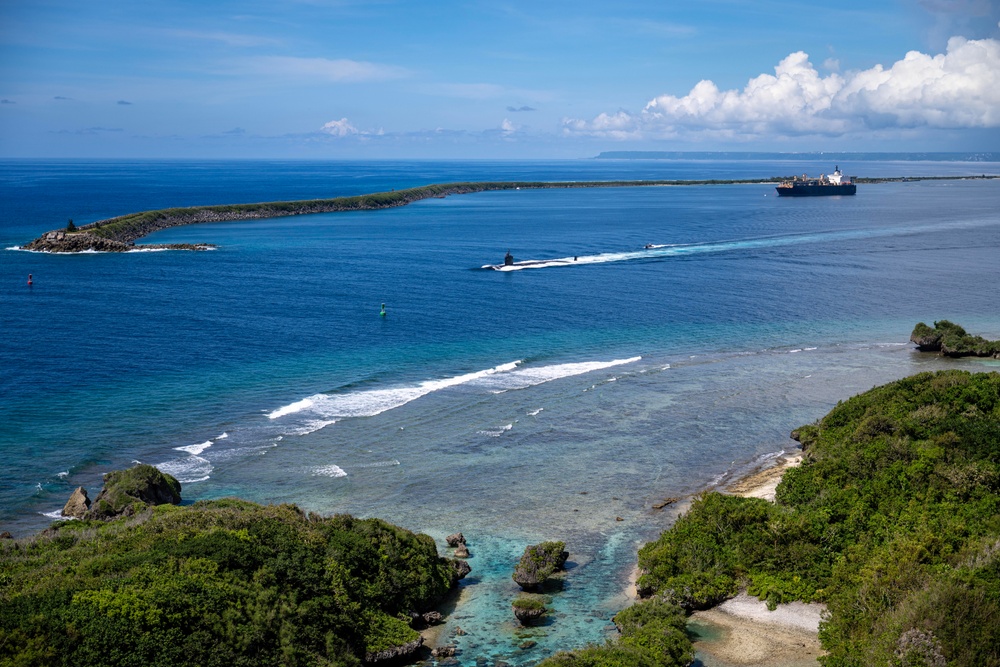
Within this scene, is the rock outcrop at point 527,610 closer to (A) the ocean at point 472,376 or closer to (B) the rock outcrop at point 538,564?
(A) the ocean at point 472,376

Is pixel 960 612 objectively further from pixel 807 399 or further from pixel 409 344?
pixel 409 344

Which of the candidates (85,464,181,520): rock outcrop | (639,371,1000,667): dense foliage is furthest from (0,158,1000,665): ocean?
(639,371,1000,667): dense foliage

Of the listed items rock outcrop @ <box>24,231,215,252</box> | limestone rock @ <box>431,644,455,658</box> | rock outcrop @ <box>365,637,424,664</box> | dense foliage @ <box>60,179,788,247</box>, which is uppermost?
dense foliage @ <box>60,179,788,247</box>

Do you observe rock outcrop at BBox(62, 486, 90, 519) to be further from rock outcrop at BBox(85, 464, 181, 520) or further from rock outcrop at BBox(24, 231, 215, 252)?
rock outcrop at BBox(24, 231, 215, 252)

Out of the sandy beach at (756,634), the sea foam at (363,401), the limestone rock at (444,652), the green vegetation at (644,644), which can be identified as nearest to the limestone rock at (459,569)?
the limestone rock at (444,652)

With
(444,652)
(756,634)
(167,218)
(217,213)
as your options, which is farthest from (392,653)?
(217,213)

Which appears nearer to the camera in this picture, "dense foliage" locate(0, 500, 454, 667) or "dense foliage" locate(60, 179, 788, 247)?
"dense foliage" locate(0, 500, 454, 667)
